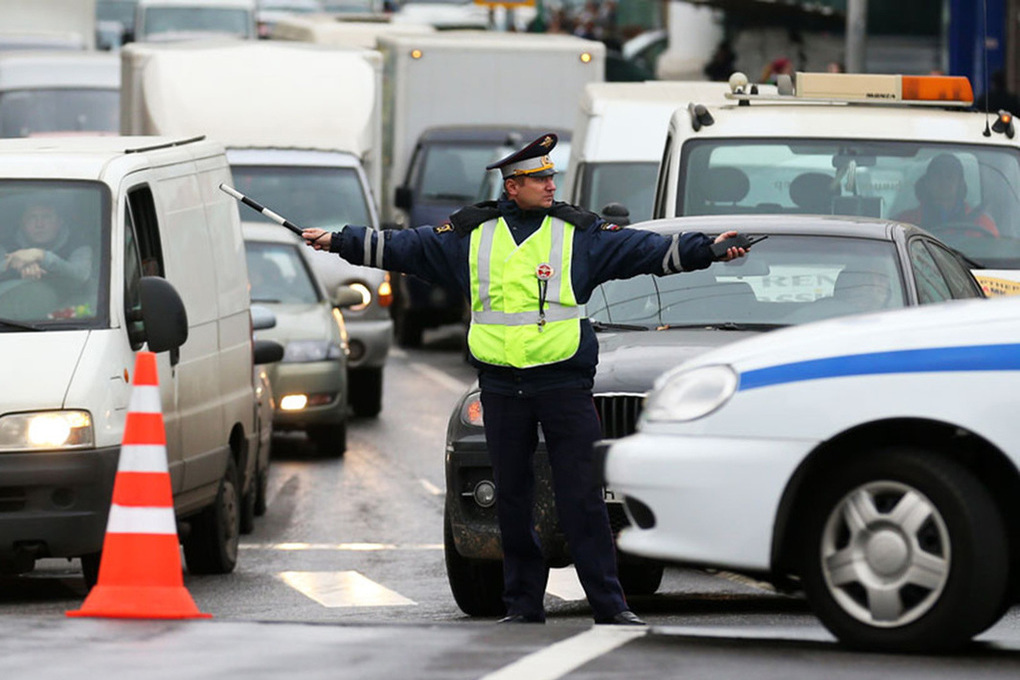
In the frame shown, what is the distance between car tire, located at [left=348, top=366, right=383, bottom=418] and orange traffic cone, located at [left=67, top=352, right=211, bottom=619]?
10988 mm

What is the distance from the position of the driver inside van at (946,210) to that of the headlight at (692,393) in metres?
6.08

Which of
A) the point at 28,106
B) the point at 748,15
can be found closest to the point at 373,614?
the point at 28,106

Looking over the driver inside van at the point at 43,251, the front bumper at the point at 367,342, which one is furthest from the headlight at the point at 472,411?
the front bumper at the point at 367,342

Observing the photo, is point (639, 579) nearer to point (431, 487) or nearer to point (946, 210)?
point (946, 210)

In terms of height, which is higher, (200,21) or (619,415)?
(200,21)

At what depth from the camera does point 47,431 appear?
1064cm

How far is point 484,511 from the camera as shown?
993 centimetres

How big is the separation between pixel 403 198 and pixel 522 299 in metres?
15.6

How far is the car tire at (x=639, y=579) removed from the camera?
36.5ft

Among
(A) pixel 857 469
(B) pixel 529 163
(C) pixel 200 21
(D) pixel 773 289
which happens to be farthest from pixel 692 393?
(C) pixel 200 21

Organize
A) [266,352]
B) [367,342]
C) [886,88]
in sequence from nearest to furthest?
[266,352]
[886,88]
[367,342]

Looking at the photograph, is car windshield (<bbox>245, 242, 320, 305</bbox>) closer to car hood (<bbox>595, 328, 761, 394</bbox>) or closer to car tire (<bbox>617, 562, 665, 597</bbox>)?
car tire (<bbox>617, 562, 665, 597</bbox>)

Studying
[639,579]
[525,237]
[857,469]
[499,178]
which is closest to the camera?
[857,469]

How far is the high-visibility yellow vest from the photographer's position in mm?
8984
